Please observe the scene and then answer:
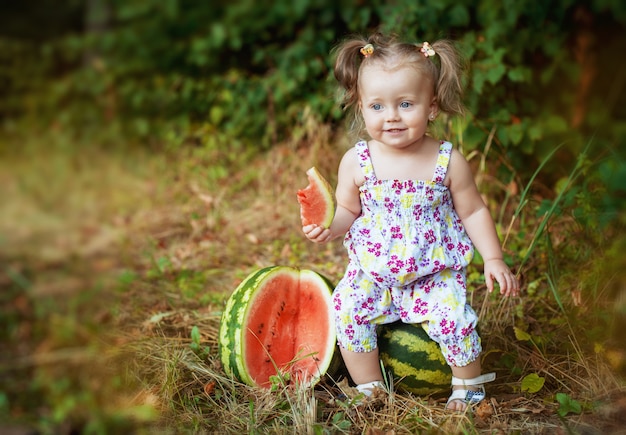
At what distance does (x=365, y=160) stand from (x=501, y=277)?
2.37 ft

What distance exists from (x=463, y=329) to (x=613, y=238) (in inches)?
45.1

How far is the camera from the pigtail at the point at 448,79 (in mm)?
2551

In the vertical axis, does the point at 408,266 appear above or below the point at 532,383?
above

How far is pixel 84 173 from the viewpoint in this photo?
7434mm

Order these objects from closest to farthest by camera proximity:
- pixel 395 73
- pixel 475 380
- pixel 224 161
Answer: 1. pixel 395 73
2. pixel 475 380
3. pixel 224 161

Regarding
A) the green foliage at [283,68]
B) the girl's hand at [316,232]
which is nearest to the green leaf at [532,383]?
the girl's hand at [316,232]

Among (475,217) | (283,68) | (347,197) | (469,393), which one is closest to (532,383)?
(469,393)

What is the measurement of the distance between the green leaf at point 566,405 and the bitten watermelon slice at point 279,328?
95cm

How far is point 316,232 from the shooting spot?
2.52m

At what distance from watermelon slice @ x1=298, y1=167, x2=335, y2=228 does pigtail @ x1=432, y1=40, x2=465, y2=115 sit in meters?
0.59

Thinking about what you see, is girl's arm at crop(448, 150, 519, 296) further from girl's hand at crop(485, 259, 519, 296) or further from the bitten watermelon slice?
the bitten watermelon slice

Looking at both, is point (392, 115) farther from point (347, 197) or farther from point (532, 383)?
point (532, 383)

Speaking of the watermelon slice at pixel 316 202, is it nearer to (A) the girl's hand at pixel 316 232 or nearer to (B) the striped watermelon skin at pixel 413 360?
(A) the girl's hand at pixel 316 232

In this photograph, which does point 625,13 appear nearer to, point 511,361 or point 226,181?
point 511,361
